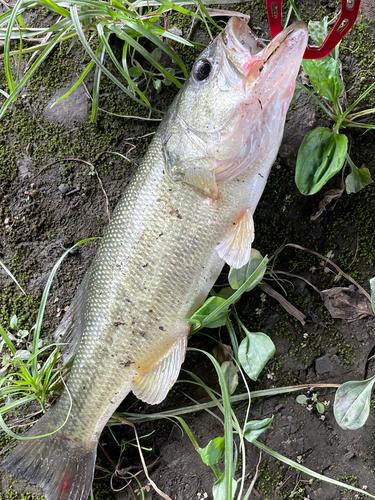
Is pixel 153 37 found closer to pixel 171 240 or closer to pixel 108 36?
pixel 108 36

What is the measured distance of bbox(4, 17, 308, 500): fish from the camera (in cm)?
143

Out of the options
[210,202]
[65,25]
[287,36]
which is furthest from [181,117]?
[65,25]

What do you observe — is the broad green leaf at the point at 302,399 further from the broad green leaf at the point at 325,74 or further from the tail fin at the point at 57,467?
the broad green leaf at the point at 325,74

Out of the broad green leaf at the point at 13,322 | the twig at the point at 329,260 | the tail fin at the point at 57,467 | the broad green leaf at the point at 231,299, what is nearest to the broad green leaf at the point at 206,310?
the broad green leaf at the point at 231,299

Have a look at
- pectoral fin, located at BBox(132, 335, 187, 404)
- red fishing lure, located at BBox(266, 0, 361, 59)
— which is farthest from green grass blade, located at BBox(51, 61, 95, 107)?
pectoral fin, located at BBox(132, 335, 187, 404)

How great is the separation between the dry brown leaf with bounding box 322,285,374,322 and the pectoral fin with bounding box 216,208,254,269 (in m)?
0.50

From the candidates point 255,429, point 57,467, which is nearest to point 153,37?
point 255,429

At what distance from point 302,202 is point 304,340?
0.65 metres

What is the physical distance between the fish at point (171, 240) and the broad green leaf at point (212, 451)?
0.30 meters

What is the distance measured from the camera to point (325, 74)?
1548 millimetres

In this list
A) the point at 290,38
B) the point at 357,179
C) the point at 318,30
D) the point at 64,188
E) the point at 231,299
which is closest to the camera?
the point at 290,38

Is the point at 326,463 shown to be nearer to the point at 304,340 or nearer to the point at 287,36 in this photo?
the point at 304,340

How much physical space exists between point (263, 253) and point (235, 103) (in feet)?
2.33

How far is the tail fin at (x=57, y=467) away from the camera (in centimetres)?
169
